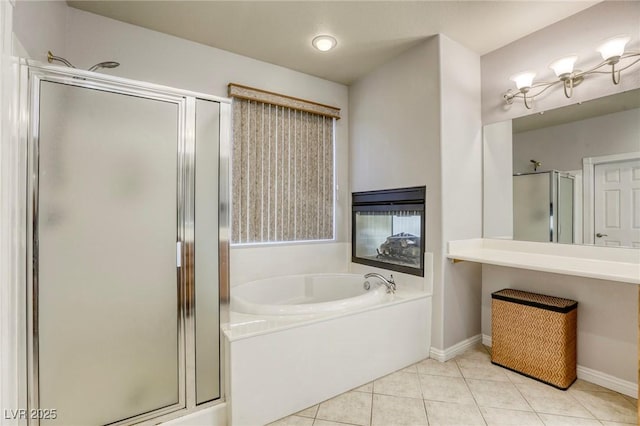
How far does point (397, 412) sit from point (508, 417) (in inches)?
24.4

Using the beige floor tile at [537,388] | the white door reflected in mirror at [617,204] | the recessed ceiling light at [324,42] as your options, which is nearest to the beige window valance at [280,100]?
the recessed ceiling light at [324,42]

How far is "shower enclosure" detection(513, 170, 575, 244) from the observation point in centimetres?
215

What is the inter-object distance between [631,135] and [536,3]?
1.06 m

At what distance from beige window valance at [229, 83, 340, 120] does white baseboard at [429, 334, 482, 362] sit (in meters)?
2.44

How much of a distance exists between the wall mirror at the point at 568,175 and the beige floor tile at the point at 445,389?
1261 millimetres

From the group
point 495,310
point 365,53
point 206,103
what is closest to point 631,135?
point 495,310

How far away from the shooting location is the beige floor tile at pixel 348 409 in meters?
Result: 1.67

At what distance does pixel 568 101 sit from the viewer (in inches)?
84.1

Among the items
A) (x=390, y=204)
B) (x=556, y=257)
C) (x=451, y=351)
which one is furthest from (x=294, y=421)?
(x=556, y=257)

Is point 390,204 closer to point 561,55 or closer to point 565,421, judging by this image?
point 561,55

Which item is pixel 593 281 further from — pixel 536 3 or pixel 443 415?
pixel 536 3

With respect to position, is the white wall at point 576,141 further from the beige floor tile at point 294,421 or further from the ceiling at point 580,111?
the beige floor tile at point 294,421

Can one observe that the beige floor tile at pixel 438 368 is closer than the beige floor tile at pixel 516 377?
No

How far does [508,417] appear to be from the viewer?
167 centimetres
